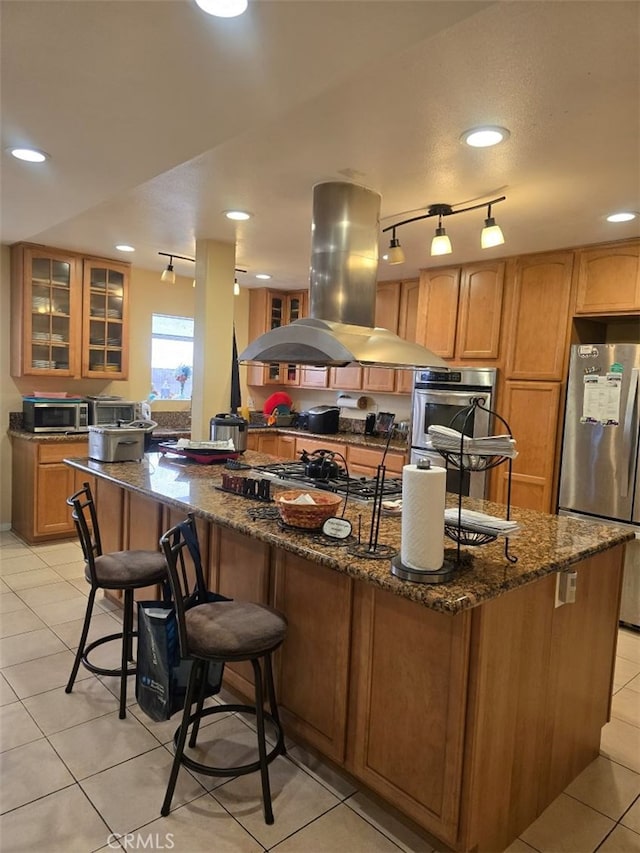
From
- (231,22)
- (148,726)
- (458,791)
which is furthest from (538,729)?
(231,22)

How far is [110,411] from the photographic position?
16.1 feet

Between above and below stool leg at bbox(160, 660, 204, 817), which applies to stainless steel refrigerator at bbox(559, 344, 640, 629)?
above

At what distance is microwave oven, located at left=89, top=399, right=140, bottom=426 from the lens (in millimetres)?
4797

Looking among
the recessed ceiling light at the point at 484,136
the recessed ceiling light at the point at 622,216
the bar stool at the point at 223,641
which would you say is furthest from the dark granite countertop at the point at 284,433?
the bar stool at the point at 223,641

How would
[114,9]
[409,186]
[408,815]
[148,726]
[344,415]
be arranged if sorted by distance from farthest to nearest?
[344,415] < [409,186] < [148,726] < [408,815] < [114,9]

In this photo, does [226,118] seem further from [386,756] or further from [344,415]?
[344,415]

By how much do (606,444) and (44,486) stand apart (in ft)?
13.8

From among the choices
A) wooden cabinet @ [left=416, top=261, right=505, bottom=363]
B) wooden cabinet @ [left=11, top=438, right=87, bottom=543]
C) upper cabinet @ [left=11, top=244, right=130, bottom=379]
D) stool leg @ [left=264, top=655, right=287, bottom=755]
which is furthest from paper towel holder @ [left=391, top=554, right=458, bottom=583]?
upper cabinet @ [left=11, top=244, right=130, bottom=379]

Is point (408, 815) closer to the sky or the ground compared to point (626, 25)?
closer to the ground

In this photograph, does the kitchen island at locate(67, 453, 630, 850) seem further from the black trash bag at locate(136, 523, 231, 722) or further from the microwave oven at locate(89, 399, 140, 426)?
the microwave oven at locate(89, 399, 140, 426)

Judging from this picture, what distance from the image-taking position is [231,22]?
1371 millimetres

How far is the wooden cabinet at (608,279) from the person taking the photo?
3.42 metres

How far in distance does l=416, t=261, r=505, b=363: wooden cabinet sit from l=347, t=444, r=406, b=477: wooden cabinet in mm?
1006

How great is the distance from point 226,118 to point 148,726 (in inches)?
94.2
